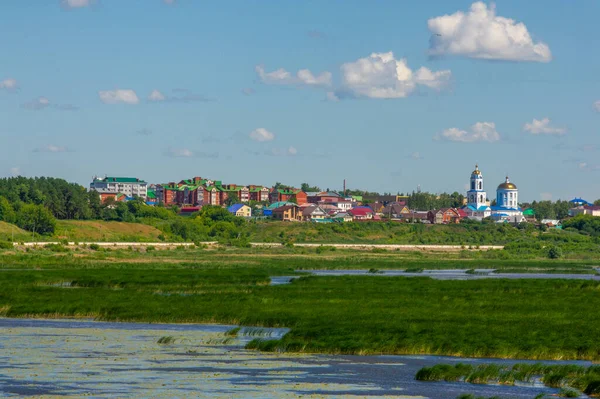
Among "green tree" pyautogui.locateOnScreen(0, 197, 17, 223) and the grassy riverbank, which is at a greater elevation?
"green tree" pyautogui.locateOnScreen(0, 197, 17, 223)

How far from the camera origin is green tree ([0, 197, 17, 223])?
154750 mm

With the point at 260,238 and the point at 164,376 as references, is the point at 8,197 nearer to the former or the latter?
the point at 260,238

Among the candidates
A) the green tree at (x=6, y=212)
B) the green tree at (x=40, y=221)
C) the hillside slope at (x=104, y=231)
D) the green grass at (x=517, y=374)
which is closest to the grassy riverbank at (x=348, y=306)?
the green grass at (x=517, y=374)

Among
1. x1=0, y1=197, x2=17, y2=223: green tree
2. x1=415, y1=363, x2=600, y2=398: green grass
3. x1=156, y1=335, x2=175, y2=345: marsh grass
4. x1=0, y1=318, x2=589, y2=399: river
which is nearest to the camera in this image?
x1=0, y1=318, x2=589, y2=399: river

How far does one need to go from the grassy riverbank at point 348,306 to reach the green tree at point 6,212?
67.7m

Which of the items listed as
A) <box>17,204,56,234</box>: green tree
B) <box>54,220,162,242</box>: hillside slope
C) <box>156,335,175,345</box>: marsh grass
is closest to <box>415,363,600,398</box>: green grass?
<box>156,335,175,345</box>: marsh grass

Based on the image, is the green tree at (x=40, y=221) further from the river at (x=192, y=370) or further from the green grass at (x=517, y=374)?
the green grass at (x=517, y=374)

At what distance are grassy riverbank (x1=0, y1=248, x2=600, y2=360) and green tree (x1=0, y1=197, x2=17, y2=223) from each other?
67.7m

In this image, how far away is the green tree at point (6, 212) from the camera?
15475 cm

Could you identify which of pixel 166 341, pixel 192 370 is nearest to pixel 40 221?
pixel 166 341

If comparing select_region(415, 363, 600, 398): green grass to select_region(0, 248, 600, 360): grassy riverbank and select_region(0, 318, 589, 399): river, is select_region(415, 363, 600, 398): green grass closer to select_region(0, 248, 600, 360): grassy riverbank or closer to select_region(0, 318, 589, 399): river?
select_region(0, 318, 589, 399): river

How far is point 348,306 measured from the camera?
174 feet

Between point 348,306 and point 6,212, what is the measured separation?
114 metres

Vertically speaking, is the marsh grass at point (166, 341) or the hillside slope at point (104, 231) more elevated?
the hillside slope at point (104, 231)
